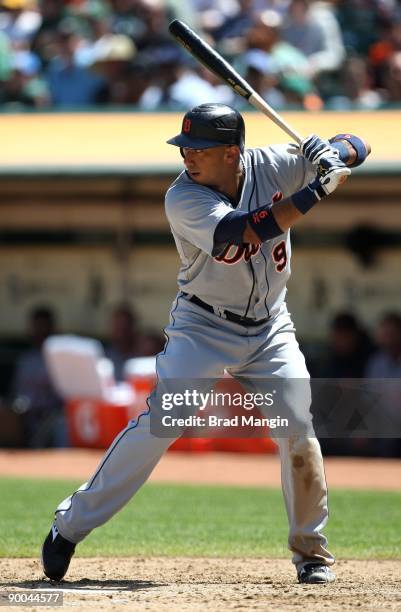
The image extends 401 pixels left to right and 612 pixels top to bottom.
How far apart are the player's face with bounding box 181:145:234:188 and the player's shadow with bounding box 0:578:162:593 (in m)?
1.56

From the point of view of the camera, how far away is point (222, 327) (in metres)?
4.59

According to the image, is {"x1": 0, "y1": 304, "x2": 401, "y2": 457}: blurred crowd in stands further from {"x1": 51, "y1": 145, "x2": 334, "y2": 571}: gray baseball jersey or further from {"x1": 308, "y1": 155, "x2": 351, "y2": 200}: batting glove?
{"x1": 308, "y1": 155, "x2": 351, "y2": 200}: batting glove

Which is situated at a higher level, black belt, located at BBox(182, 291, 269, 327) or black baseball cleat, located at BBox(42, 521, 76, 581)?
black belt, located at BBox(182, 291, 269, 327)

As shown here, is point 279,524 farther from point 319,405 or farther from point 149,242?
point 149,242

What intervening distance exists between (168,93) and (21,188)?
66.3 inches

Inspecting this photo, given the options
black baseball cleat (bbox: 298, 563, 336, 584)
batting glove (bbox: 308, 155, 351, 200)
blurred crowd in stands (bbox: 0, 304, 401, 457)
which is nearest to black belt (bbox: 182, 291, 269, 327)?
batting glove (bbox: 308, 155, 351, 200)

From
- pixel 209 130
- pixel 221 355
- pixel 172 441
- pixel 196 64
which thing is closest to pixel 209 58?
pixel 209 130

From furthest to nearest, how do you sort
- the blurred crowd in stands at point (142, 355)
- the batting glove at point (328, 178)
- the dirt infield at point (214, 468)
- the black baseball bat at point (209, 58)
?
1. the blurred crowd in stands at point (142, 355)
2. the dirt infield at point (214, 468)
3. the black baseball bat at point (209, 58)
4. the batting glove at point (328, 178)

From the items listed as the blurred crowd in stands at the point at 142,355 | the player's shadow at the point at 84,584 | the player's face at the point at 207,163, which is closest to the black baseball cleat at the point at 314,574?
the player's shadow at the point at 84,584

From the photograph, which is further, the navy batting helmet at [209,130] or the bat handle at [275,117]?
the bat handle at [275,117]

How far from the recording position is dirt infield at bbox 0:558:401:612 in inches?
159

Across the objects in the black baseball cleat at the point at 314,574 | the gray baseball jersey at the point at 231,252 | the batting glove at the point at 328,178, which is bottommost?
the black baseball cleat at the point at 314,574

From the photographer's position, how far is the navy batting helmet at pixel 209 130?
4.51m

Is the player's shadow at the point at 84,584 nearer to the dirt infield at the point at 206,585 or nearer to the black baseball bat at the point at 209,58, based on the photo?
the dirt infield at the point at 206,585
